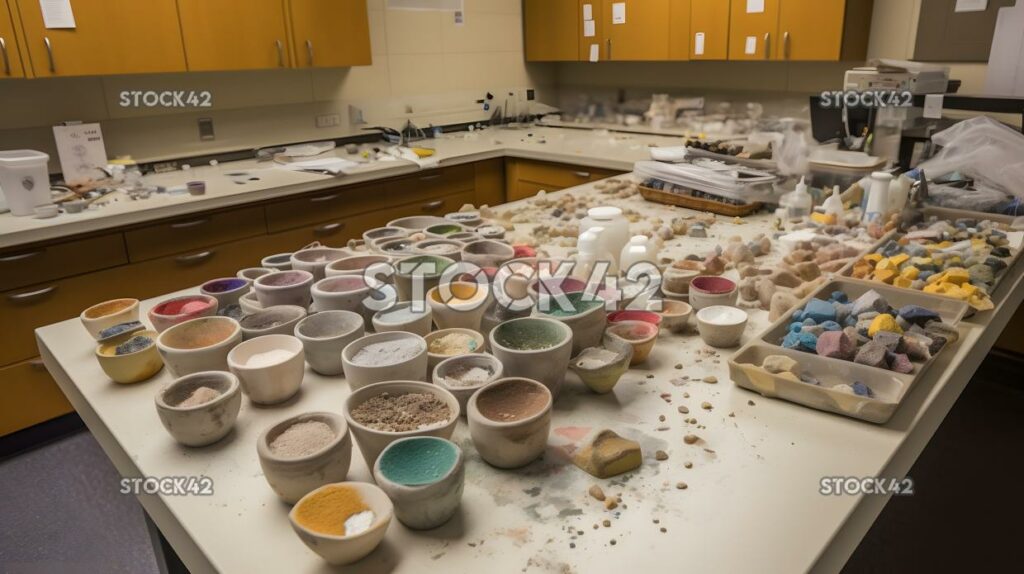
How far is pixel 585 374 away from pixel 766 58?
2964 mm

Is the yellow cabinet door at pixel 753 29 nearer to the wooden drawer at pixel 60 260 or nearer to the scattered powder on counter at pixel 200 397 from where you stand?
the wooden drawer at pixel 60 260

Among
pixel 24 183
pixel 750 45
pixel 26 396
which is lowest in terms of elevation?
pixel 26 396

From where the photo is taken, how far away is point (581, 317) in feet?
3.90

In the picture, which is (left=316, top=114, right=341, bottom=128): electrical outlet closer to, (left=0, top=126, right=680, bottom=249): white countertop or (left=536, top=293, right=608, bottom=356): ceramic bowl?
(left=0, top=126, right=680, bottom=249): white countertop

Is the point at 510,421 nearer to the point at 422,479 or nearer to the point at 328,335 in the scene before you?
the point at 422,479

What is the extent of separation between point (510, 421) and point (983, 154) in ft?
7.15

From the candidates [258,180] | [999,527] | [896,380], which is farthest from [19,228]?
[999,527]

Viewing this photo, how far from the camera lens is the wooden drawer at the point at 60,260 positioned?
2.37 meters

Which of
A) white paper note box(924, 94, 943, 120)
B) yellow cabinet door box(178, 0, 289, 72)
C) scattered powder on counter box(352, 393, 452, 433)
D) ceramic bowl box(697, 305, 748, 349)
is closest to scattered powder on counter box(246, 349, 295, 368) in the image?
scattered powder on counter box(352, 393, 452, 433)

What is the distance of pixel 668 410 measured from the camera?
1.10 metres

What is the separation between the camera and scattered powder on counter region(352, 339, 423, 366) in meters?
1.09

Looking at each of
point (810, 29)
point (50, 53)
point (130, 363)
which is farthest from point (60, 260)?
point (810, 29)

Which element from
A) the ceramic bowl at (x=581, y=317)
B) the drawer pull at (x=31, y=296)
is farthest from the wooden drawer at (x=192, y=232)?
the ceramic bowl at (x=581, y=317)

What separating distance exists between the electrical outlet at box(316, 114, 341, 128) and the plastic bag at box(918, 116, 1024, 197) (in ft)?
9.72
